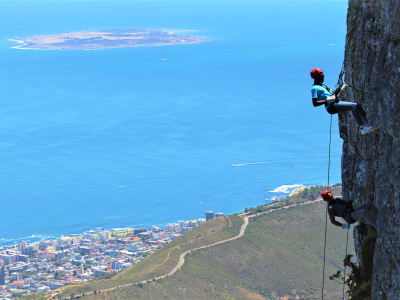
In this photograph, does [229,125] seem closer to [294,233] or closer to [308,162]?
[308,162]

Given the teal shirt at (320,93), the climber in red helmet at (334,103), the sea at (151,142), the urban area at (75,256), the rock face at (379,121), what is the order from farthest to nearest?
1. the sea at (151,142)
2. the urban area at (75,256)
3. the teal shirt at (320,93)
4. the climber in red helmet at (334,103)
5. the rock face at (379,121)

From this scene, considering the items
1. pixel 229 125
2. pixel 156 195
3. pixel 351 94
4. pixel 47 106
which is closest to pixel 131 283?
pixel 351 94

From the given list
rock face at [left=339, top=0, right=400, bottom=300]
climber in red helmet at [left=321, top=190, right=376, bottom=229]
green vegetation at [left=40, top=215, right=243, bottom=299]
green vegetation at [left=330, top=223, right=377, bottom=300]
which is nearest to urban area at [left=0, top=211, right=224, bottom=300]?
green vegetation at [left=40, top=215, right=243, bottom=299]

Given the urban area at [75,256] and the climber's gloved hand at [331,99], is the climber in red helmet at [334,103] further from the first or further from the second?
the urban area at [75,256]

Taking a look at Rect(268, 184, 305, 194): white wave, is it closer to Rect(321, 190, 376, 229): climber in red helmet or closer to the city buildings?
the city buildings

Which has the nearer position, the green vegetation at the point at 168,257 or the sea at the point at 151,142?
the green vegetation at the point at 168,257

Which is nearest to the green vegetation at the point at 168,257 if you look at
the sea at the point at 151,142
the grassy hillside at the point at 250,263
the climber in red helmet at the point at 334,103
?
the grassy hillside at the point at 250,263

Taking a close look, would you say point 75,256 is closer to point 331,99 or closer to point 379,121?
point 331,99
